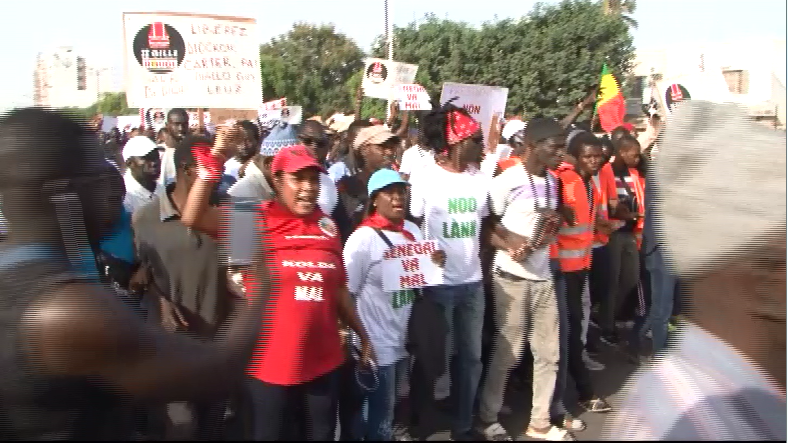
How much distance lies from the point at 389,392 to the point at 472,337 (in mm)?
682

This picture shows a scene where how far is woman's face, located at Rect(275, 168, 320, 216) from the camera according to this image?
2.96 m

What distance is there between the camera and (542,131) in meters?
4.04

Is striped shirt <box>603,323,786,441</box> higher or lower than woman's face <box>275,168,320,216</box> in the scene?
lower

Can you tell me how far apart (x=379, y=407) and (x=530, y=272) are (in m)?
1.14

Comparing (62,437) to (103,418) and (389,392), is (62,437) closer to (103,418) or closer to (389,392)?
(103,418)

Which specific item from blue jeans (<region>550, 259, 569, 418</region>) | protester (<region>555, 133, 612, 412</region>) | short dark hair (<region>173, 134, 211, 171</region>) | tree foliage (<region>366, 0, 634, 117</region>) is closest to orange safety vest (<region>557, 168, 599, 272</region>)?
protester (<region>555, 133, 612, 412</region>)

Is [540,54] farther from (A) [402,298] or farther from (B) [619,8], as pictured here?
(A) [402,298]

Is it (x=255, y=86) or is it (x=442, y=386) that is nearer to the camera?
(x=442, y=386)

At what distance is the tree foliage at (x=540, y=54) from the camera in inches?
1001

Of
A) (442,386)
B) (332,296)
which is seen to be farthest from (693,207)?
(442,386)

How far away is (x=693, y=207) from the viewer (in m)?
1.19

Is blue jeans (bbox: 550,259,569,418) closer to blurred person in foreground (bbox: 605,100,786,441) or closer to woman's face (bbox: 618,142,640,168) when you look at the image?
woman's face (bbox: 618,142,640,168)

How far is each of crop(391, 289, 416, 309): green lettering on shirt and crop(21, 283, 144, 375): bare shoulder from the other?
2276mm

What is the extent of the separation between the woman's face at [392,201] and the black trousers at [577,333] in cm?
137
